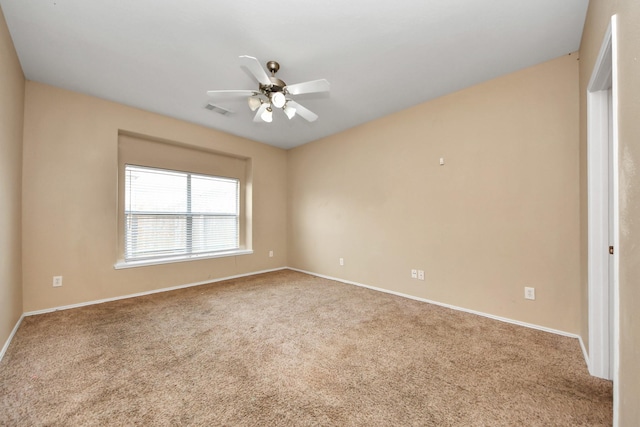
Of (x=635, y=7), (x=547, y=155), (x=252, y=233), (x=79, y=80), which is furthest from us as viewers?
(x=252, y=233)

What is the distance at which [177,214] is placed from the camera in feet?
13.1

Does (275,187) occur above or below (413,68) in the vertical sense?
below

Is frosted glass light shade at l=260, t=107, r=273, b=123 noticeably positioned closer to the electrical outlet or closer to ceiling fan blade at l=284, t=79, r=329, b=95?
ceiling fan blade at l=284, t=79, r=329, b=95

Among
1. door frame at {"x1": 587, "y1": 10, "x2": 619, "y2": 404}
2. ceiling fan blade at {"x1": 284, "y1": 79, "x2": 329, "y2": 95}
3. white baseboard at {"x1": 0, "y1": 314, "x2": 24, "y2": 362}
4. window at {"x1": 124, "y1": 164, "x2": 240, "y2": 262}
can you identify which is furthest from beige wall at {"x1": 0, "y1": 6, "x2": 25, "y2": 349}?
door frame at {"x1": 587, "y1": 10, "x2": 619, "y2": 404}

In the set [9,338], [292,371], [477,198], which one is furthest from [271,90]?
[9,338]

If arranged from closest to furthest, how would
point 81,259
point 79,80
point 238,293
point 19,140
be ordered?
1. point 19,140
2. point 79,80
3. point 81,259
4. point 238,293

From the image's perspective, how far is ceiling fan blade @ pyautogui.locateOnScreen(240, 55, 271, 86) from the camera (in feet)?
5.79

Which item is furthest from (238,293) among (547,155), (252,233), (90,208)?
(547,155)

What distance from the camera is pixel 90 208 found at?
3104mm

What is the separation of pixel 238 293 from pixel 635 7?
13.4 feet

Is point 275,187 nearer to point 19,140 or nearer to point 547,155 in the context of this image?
point 19,140

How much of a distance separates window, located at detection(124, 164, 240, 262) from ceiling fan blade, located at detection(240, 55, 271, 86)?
2.67 meters

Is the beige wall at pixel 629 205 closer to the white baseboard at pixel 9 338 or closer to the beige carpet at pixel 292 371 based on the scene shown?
the beige carpet at pixel 292 371

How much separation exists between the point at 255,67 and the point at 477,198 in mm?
2598
